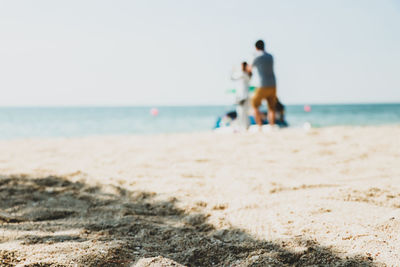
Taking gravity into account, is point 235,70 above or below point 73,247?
above

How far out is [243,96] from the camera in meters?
8.23

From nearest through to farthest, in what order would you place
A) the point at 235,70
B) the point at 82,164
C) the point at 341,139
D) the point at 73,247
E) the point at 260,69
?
the point at 73,247
the point at 82,164
the point at 341,139
the point at 260,69
the point at 235,70

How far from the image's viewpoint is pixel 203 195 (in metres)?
2.83

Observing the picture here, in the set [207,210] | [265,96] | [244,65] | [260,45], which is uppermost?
[260,45]

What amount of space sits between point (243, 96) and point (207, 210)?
605 centimetres

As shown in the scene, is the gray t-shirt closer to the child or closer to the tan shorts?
the tan shorts

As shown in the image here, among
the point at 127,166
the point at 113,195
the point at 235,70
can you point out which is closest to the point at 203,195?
the point at 113,195

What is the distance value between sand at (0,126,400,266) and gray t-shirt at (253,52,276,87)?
8.65 feet

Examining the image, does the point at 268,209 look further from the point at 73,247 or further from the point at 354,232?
the point at 73,247

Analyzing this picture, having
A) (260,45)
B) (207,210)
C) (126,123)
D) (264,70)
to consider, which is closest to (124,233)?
(207,210)

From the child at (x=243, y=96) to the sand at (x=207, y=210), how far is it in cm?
375

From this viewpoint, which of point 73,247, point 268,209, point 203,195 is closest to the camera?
point 73,247

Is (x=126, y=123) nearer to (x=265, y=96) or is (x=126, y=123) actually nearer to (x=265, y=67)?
(x=265, y=96)

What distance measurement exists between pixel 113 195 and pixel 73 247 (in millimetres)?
1216
